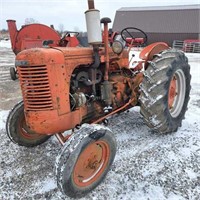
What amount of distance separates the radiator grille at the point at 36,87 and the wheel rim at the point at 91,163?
62cm

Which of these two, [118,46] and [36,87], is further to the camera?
[118,46]

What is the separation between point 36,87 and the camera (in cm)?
241

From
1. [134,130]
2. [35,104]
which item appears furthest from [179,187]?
[35,104]

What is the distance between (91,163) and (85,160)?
0.33ft

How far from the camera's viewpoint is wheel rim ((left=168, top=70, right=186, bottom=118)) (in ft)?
12.5

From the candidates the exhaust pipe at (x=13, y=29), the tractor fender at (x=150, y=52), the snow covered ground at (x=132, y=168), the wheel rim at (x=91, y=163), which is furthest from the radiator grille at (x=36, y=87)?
the exhaust pipe at (x=13, y=29)

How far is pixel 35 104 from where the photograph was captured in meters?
2.48

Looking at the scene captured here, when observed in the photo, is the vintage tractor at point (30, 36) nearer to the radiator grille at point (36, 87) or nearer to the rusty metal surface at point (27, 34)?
the rusty metal surface at point (27, 34)

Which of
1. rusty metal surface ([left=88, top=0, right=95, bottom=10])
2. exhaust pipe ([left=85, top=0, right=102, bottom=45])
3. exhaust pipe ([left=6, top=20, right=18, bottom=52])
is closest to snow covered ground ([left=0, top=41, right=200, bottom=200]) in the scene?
exhaust pipe ([left=85, top=0, right=102, bottom=45])

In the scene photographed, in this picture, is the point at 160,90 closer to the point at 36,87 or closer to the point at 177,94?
the point at 177,94

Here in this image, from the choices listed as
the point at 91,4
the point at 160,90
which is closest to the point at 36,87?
the point at 91,4

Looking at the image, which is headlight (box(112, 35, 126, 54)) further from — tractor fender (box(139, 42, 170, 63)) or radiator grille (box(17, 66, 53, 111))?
radiator grille (box(17, 66, 53, 111))

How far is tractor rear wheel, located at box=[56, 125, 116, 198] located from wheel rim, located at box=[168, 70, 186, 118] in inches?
63.8

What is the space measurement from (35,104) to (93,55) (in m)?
0.95
